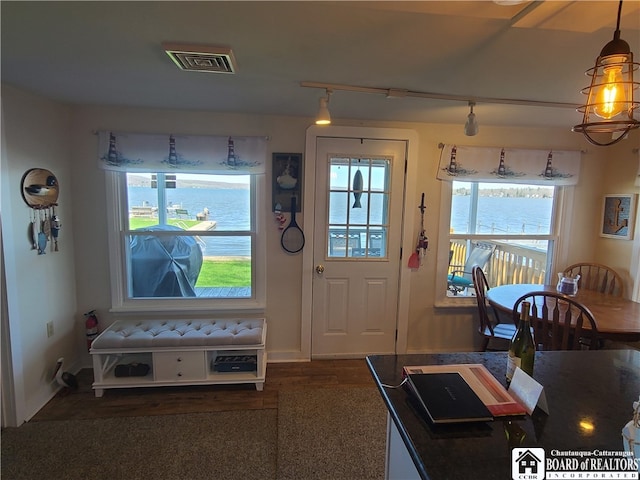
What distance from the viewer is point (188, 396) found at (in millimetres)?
2641

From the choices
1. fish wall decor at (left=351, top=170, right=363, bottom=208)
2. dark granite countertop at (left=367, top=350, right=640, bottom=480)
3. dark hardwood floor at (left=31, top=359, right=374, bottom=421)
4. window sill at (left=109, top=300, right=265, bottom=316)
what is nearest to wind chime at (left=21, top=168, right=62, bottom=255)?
window sill at (left=109, top=300, right=265, bottom=316)

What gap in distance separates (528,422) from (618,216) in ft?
10.1

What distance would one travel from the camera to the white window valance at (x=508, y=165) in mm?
3115

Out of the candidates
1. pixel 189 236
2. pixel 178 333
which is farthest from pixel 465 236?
pixel 178 333

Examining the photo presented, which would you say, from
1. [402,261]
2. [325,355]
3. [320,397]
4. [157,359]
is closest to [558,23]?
[402,261]

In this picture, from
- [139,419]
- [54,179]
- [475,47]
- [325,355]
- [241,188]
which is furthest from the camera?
[325,355]

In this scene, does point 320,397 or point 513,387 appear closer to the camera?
point 513,387

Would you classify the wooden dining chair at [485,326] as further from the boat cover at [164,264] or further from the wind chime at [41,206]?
the wind chime at [41,206]

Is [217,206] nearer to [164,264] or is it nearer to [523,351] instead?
[164,264]

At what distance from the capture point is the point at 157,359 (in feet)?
8.66

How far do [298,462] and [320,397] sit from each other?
2.16ft

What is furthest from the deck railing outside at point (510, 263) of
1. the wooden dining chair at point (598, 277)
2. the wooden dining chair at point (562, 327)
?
the wooden dining chair at point (562, 327)

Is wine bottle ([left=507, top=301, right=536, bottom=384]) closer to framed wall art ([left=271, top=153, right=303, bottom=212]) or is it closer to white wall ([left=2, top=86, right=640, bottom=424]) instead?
white wall ([left=2, top=86, right=640, bottom=424])

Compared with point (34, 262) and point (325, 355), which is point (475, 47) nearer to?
point (325, 355)
